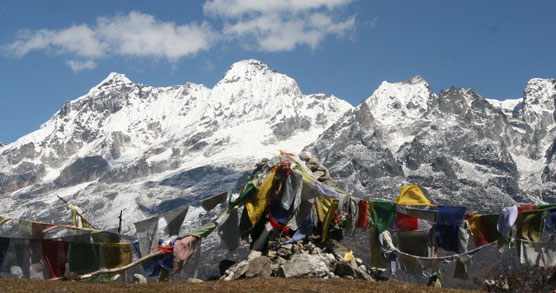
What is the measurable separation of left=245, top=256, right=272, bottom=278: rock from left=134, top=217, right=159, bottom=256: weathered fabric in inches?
177

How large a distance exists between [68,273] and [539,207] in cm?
2018

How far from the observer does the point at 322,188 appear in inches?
1161

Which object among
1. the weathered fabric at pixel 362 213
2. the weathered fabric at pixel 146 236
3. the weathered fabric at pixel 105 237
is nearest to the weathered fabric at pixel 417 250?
the weathered fabric at pixel 362 213

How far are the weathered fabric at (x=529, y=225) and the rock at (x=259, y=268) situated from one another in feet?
34.8

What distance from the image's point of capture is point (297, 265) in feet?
87.7

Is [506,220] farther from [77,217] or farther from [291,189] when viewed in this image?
[77,217]

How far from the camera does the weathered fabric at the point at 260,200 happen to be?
29484 millimetres

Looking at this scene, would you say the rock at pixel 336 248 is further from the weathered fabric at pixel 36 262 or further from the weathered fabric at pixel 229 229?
the weathered fabric at pixel 36 262

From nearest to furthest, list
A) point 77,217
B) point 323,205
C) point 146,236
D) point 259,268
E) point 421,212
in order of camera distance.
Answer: point 259,268 → point 421,212 → point 146,236 → point 323,205 → point 77,217

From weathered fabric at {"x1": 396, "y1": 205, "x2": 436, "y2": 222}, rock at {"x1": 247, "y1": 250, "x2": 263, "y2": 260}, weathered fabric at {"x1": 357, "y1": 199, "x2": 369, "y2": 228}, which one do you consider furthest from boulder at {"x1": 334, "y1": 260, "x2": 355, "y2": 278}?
rock at {"x1": 247, "y1": 250, "x2": 263, "y2": 260}

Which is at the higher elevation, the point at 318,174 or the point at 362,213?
the point at 318,174

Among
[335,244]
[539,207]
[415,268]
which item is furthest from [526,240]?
[335,244]

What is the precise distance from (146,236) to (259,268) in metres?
5.34

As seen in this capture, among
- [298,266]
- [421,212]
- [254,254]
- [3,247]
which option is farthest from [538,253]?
[3,247]
